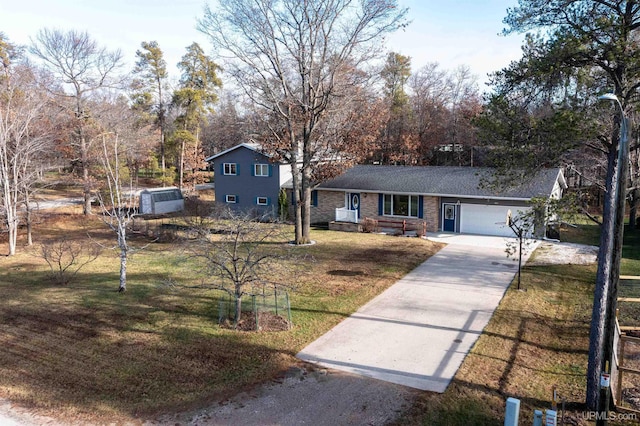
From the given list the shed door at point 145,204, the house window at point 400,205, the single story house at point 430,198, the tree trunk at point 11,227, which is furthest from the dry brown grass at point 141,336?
the shed door at point 145,204

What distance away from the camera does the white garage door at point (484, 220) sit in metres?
23.8

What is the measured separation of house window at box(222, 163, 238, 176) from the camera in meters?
31.8

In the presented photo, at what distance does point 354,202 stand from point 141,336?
1841 cm

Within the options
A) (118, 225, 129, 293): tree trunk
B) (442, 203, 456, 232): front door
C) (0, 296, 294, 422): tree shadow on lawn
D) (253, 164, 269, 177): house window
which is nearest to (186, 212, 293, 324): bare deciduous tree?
(0, 296, 294, 422): tree shadow on lawn

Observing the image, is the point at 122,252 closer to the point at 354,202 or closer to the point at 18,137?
the point at 18,137

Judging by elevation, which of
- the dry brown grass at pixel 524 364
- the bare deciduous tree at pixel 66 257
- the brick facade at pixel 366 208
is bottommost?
the dry brown grass at pixel 524 364

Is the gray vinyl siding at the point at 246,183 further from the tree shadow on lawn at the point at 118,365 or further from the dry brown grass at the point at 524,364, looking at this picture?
the dry brown grass at the point at 524,364

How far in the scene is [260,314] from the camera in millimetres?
12852

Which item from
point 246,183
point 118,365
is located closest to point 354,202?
point 246,183

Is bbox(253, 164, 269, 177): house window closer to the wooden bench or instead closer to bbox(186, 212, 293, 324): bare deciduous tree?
the wooden bench

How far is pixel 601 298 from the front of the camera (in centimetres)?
795

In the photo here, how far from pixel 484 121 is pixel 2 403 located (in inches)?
451

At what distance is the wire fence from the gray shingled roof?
517 inches

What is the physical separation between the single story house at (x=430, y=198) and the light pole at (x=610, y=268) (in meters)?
14.4
